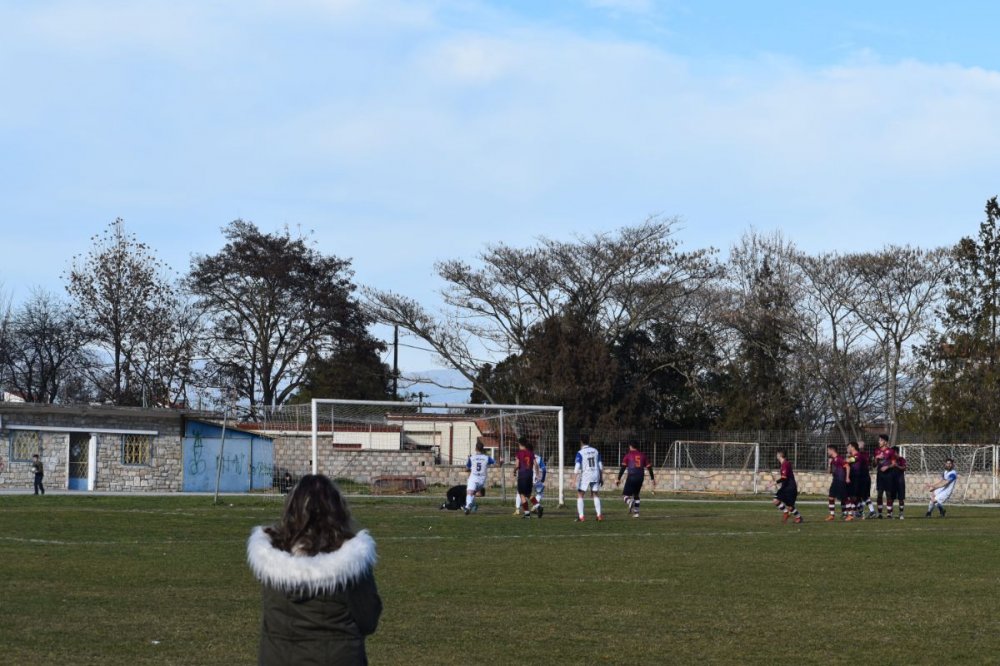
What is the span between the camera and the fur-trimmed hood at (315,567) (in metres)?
5.54

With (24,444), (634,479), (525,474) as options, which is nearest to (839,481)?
(634,479)

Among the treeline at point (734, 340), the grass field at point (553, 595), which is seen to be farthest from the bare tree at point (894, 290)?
the grass field at point (553, 595)

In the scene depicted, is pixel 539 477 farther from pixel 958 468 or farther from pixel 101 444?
pixel 101 444

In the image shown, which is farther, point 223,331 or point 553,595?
point 223,331

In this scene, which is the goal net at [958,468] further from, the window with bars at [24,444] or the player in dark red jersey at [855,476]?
the window with bars at [24,444]

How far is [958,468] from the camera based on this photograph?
48531mm

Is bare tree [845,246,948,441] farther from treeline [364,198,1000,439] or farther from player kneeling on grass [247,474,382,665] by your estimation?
player kneeling on grass [247,474,382,665]

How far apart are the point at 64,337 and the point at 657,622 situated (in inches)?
2360

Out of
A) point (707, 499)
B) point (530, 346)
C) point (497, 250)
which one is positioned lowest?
point (707, 499)

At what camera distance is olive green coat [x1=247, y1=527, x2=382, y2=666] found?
5.56 metres

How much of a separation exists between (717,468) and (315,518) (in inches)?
1843

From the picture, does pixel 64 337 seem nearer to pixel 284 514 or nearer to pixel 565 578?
pixel 565 578

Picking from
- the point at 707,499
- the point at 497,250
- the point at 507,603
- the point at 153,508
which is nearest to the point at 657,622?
the point at 507,603

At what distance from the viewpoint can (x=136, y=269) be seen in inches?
2520
